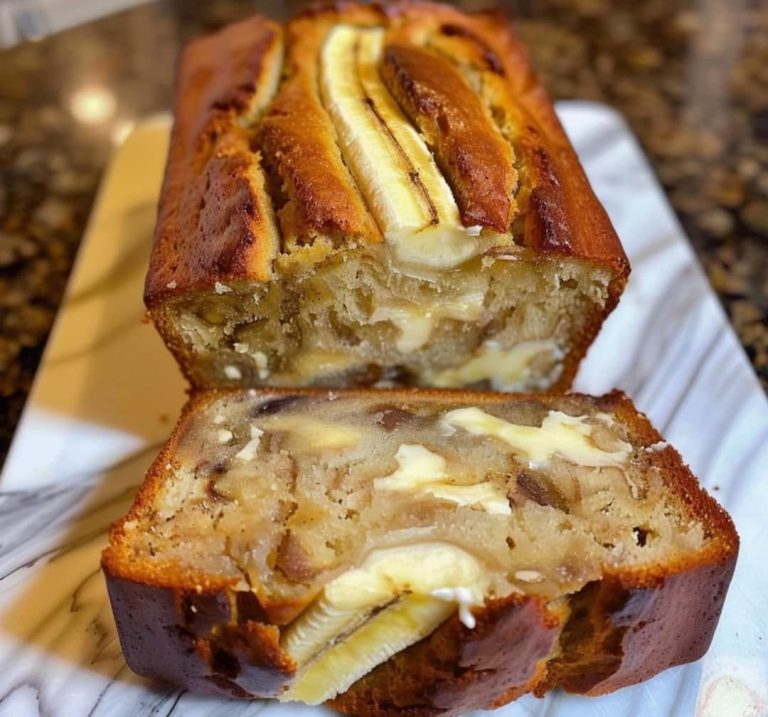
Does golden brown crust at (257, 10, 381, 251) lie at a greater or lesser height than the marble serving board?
greater

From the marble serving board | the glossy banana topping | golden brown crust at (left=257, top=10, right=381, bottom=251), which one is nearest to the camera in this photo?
the glossy banana topping

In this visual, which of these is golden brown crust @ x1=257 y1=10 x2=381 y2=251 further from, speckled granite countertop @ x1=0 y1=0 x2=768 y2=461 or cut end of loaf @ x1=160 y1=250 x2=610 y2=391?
speckled granite countertop @ x1=0 y1=0 x2=768 y2=461

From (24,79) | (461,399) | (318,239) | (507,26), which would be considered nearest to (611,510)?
(461,399)

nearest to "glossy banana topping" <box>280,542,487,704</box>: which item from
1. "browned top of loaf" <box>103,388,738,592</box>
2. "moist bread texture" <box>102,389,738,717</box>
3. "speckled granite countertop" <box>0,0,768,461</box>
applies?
"moist bread texture" <box>102,389,738,717</box>

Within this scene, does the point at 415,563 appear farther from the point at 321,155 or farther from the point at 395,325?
the point at 321,155

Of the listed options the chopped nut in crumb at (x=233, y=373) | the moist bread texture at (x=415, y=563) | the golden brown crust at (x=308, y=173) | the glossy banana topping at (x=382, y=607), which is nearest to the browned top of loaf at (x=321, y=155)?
the golden brown crust at (x=308, y=173)

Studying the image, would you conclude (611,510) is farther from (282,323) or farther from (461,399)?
(282,323)

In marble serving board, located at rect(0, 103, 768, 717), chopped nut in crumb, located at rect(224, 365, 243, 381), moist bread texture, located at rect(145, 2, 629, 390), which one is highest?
moist bread texture, located at rect(145, 2, 629, 390)
